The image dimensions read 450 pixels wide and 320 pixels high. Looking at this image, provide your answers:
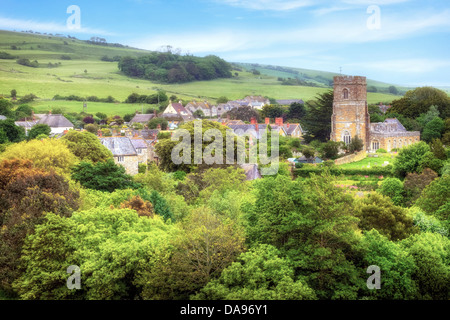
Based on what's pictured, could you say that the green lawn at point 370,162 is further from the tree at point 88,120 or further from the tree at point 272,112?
the tree at point 88,120

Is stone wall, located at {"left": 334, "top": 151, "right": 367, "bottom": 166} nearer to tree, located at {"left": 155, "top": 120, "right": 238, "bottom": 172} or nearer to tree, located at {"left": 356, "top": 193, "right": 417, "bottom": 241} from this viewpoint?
tree, located at {"left": 155, "top": 120, "right": 238, "bottom": 172}

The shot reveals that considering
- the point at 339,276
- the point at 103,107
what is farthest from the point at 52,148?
the point at 103,107

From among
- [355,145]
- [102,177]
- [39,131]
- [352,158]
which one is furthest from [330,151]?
[39,131]

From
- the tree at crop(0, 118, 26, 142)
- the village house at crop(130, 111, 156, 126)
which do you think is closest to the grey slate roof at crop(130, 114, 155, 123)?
the village house at crop(130, 111, 156, 126)

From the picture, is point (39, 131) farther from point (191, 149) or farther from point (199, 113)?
point (199, 113)

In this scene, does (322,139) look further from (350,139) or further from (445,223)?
(445,223)
